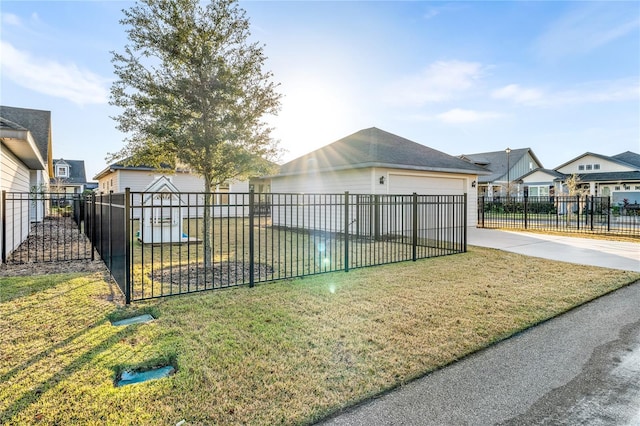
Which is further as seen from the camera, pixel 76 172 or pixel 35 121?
pixel 76 172

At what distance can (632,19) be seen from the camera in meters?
8.95

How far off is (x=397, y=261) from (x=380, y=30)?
7.04 meters

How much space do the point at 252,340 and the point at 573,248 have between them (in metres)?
10.2

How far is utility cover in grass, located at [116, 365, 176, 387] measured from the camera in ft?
9.08

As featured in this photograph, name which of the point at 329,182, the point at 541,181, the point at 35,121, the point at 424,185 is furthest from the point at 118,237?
the point at 541,181

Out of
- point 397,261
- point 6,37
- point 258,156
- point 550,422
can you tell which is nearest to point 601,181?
point 397,261

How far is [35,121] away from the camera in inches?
703

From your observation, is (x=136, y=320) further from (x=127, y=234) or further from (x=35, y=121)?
(x=35, y=121)

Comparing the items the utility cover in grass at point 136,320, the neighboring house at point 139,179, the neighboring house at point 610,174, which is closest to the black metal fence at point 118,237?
the utility cover in grass at point 136,320

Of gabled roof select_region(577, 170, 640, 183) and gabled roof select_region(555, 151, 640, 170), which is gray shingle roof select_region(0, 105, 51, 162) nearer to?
gabled roof select_region(577, 170, 640, 183)

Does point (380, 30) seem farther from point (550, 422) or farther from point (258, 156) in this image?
point (550, 422)

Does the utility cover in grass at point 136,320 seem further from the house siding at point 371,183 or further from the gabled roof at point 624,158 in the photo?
the gabled roof at point 624,158

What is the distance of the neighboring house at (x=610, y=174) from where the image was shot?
27375 millimetres

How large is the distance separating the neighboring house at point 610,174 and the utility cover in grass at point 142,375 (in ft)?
102
